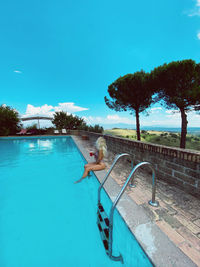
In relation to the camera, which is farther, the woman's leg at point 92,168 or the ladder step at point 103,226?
the woman's leg at point 92,168

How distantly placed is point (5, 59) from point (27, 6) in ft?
49.6

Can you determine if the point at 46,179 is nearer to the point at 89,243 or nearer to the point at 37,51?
the point at 89,243

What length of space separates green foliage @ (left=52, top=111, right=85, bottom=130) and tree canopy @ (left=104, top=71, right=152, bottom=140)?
8.67 m

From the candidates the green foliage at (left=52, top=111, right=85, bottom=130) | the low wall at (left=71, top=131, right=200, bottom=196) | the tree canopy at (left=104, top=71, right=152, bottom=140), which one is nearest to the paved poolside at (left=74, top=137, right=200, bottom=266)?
the low wall at (left=71, top=131, right=200, bottom=196)

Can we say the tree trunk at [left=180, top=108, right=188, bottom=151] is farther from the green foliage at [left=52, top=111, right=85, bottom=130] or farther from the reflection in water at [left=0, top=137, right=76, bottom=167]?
the green foliage at [left=52, top=111, right=85, bottom=130]

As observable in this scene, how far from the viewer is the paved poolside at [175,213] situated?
160 cm

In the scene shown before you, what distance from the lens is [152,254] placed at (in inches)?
56.7

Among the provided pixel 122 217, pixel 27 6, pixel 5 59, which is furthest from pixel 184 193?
pixel 5 59

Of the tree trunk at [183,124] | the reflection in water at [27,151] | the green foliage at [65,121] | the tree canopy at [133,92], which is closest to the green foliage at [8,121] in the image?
the green foliage at [65,121]

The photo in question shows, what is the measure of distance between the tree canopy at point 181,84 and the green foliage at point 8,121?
886 inches

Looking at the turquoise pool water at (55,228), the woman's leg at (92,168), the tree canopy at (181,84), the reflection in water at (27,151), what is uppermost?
the tree canopy at (181,84)

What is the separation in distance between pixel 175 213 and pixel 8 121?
24.0m

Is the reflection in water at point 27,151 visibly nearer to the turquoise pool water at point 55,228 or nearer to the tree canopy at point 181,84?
the turquoise pool water at point 55,228

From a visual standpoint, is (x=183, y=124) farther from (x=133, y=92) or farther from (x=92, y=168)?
(x=92, y=168)
